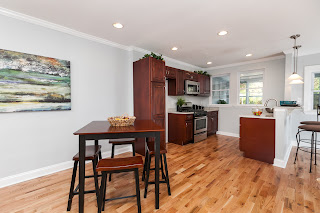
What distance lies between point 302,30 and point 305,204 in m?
2.87

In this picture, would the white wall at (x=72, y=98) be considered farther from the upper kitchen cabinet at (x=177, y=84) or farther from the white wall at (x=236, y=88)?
the white wall at (x=236, y=88)

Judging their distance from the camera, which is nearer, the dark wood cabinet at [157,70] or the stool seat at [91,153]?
the stool seat at [91,153]

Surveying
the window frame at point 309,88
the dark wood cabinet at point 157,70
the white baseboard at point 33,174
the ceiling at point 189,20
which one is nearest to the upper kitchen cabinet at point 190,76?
the ceiling at point 189,20

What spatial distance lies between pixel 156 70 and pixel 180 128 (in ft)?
5.91

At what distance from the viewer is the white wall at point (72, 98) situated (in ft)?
7.34

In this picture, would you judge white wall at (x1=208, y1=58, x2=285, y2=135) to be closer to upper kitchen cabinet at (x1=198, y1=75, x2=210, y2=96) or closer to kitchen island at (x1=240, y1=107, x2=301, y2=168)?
upper kitchen cabinet at (x1=198, y1=75, x2=210, y2=96)

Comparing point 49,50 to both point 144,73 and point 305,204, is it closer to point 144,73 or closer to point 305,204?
point 144,73

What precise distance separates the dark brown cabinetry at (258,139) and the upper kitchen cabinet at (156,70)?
2.06m

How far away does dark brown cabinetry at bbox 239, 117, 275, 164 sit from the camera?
2.94 meters

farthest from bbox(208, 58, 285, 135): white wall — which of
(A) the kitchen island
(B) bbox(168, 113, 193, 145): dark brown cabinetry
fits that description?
(B) bbox(168, 113, 193, 145): dark brown cabinetry

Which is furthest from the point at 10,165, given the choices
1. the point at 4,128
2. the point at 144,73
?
the point at 144,73

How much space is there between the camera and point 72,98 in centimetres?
282

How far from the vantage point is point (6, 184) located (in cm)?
219

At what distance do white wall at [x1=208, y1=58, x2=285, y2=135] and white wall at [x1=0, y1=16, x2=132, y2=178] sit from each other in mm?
3610
